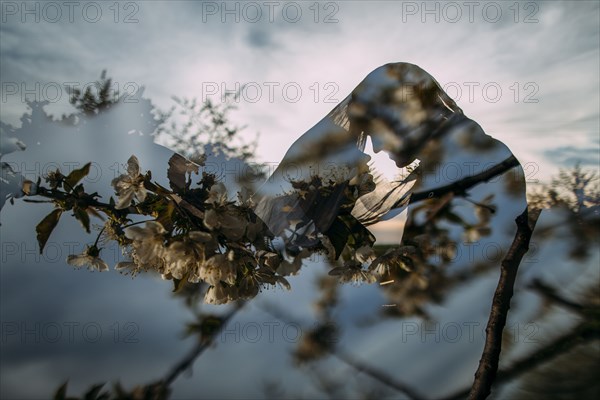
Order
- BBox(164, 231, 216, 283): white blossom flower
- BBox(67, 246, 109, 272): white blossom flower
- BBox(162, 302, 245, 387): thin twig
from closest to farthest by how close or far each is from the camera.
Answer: BBox(164, 231, 216, 283): white blossom flower
BBox(67, 246, 109, 272): white blossom flower
BBox(162, 302, 245, 387): thin twig

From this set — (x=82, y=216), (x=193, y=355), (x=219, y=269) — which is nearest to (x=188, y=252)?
(x=219, y=269)

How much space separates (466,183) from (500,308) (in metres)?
0.17

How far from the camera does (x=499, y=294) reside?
58 centimetres

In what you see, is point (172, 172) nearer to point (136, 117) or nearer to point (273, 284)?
point (273, 284)

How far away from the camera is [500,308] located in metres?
0.57

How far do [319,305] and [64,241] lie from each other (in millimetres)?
497

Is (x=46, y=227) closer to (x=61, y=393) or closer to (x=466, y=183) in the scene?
(x=61, y=393)

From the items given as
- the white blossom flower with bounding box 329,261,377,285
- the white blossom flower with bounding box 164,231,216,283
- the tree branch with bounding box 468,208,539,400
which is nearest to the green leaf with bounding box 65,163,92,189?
the white blossom flower with bounding box 164,231,216,283

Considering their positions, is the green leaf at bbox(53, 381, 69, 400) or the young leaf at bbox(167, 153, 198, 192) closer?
the young leaf at bbox(167, 153, 198, 192)

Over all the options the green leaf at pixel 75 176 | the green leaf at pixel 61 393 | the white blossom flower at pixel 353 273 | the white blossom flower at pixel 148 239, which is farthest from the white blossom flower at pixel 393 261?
the green leaf at pixel 61 393

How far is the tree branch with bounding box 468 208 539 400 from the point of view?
554 millimetres

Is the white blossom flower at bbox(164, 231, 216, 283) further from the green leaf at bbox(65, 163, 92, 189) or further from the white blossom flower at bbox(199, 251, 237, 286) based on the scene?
the green leaf at bbox(65, 163, 92, 189)

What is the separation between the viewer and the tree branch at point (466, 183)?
555 millimetres

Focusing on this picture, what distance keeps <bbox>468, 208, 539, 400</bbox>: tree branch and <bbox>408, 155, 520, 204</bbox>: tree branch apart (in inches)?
2.9
